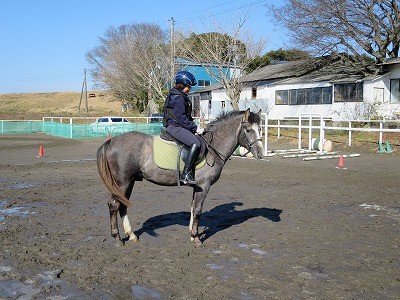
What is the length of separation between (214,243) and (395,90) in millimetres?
27360

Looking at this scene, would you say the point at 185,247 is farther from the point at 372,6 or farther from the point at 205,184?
the point at 372,6

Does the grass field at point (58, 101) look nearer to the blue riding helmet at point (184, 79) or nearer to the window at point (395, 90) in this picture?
the window at point (395, 90)

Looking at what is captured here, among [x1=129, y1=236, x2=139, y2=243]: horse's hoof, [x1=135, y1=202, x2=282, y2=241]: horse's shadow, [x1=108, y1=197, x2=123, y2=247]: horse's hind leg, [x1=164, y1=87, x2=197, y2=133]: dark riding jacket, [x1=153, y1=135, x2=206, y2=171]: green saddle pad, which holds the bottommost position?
[x1=135, y1=202, x2=282, y2=241]: horse's shadow

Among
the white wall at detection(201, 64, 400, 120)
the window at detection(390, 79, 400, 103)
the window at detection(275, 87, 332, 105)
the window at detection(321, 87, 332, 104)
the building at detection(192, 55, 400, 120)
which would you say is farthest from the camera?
the window at detection(275, 87, 332, 105)

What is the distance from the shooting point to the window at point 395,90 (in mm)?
29594

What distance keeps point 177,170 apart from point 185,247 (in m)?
1.12

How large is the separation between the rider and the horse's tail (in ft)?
2.93

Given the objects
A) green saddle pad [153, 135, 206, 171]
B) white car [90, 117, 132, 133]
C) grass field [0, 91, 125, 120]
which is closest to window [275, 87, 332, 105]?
white car [90, 117, 132, 133]

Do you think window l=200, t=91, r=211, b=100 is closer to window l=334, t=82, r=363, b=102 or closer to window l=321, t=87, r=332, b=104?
window l=321, t=87, r=332, b=104

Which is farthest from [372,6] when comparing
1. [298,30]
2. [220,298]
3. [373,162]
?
[220,298]

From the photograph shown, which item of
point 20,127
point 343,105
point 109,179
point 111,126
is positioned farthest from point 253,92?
point 109,179

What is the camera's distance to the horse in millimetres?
6289

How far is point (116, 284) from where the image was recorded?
15.5ft

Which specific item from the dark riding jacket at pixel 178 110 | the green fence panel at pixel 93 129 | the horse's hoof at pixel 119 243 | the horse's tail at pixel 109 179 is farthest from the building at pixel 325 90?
the horse's hoof at pixel 119 243
